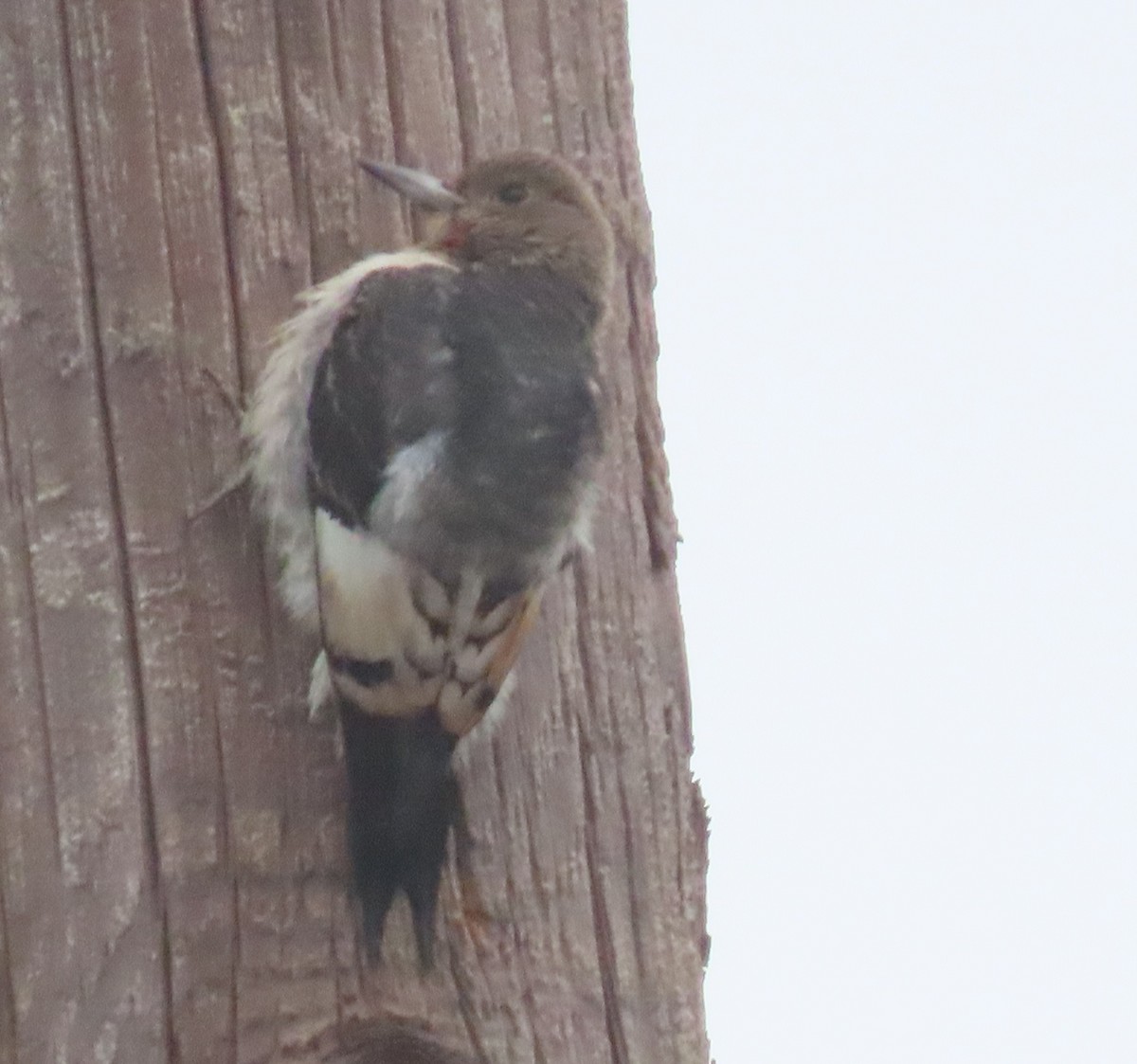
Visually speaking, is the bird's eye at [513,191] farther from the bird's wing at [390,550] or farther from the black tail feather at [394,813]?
the black tail feather at [394,813]

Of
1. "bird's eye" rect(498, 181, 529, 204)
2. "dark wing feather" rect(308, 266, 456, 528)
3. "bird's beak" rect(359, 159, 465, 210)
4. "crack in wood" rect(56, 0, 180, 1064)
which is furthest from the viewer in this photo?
"bird's eye" rect(498, 181, 529, 204)

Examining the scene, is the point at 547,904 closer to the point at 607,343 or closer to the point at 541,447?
the point at 541,447

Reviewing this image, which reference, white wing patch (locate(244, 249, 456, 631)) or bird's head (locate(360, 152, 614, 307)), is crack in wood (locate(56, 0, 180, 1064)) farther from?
bird's head (locate(360, 152, 614, 307))

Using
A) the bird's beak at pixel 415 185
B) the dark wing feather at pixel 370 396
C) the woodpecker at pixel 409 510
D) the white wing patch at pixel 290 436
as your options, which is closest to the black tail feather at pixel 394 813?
the woodpecker at pixel 409 510

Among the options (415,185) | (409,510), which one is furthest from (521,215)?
(409,510)

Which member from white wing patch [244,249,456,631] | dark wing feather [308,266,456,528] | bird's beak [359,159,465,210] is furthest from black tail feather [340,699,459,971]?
bird's beak [359,159,465,210]

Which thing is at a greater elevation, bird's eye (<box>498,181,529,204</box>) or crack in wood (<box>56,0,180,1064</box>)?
bird's eye (<box>498,181,529,204</box>)

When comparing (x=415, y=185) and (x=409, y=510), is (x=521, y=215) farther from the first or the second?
(x=409, y=510)
